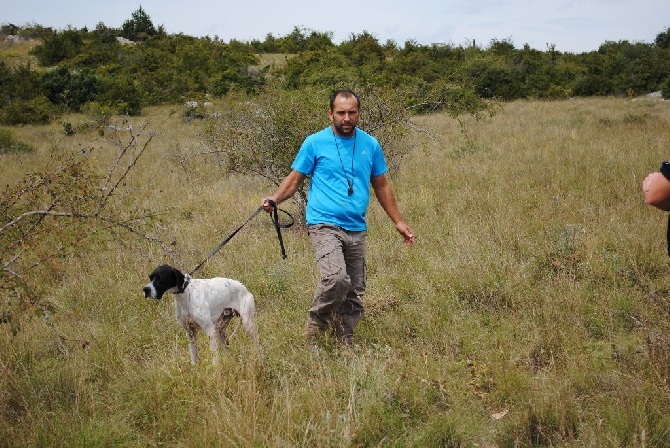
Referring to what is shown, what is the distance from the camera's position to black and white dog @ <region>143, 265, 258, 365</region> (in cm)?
379

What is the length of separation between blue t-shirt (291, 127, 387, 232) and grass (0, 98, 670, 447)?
3.23 ft

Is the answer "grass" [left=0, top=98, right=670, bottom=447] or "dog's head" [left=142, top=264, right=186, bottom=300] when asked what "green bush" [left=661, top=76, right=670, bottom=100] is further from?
"dog's head" [left=142, top=264, right=186, bottom=300]

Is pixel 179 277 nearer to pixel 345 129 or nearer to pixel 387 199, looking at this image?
pixel 345 129

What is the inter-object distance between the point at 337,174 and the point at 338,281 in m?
0.79

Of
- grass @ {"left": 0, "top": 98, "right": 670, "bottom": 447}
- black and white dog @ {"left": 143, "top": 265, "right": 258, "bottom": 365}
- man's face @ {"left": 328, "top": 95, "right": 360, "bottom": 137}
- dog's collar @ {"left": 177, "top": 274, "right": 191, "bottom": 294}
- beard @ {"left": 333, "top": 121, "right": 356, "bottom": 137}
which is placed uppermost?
man's face @ {"left": 328, "top": 95, "right": 360, "bottom": 137}

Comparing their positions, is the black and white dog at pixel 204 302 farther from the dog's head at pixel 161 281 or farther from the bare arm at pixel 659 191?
the bare arm at pixel 659 191

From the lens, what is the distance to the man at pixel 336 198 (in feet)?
13.4

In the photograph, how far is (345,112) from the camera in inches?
161

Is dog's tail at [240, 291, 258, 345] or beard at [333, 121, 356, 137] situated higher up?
beard at [333, 121, 356, 137]

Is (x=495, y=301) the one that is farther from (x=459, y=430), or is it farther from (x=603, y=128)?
(x=603, y=128)

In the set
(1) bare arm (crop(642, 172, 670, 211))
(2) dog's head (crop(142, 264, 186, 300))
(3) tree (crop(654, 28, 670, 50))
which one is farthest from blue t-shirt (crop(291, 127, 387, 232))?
(3) tree (crop(654, 28, 670, 50))

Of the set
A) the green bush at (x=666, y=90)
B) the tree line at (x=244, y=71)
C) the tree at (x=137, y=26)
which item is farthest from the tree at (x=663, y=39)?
the tree at (x=137, y=26)

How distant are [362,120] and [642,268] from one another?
528 cm

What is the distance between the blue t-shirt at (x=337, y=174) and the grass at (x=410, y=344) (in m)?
0.99
